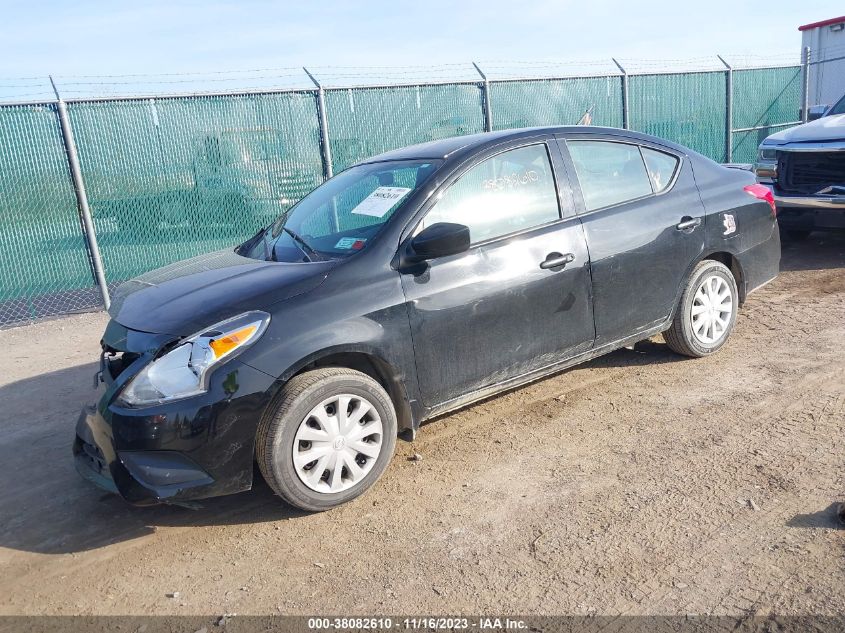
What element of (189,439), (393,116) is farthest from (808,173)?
(189,439)

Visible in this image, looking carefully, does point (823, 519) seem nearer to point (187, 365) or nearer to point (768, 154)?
point (187, 365)

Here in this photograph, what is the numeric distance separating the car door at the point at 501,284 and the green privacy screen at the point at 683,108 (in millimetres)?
8944

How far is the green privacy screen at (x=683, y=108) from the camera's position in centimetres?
1252

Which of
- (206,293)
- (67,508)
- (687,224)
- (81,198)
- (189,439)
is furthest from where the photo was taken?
(81,198)

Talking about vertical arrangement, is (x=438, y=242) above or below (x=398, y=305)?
above

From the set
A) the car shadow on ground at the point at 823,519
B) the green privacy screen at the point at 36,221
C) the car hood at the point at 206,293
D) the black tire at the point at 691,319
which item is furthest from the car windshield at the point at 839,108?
the green privacy screen at the point at 36,221

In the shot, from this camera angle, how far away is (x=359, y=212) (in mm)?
4227

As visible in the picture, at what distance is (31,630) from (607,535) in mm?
2395

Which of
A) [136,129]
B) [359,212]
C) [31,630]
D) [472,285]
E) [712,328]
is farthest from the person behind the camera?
[136,129]

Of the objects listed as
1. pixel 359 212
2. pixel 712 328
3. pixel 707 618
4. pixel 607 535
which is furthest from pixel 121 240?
pixel 707 618

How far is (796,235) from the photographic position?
9.09m

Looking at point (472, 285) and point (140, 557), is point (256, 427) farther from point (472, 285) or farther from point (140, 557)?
point (472, 285)

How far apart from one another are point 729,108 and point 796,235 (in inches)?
216

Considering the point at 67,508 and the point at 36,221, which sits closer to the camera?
the point at 67,508
